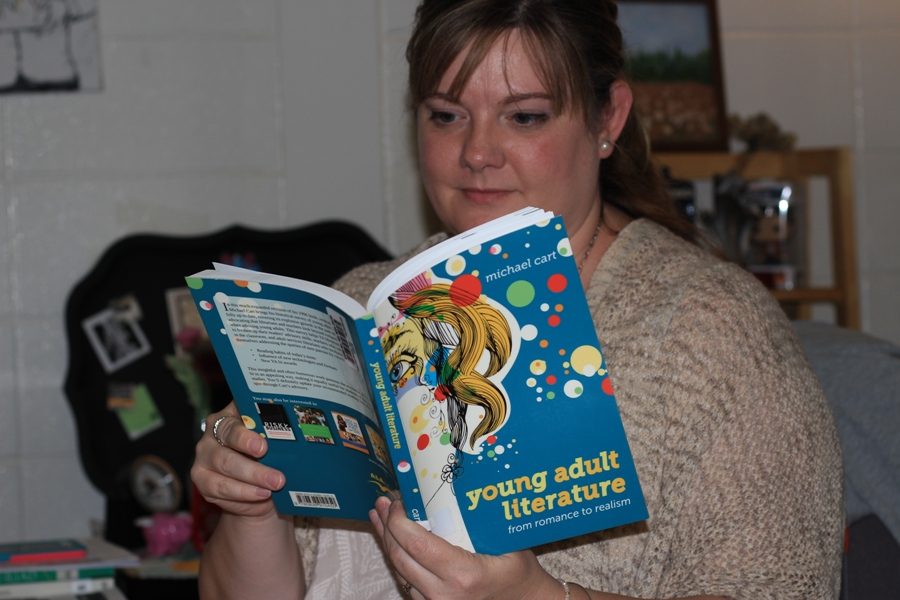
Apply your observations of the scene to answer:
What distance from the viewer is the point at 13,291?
247 centimetres

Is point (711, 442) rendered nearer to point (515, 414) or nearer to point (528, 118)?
point (515, 414)

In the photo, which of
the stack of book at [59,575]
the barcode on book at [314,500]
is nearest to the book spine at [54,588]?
the stack of book at [59,575]

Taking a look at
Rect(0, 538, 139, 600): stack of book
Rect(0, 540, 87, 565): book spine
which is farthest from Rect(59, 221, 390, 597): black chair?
Rect(0, 538, 139, 600): stack of book

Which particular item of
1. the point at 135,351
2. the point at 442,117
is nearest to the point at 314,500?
the point at 442,117

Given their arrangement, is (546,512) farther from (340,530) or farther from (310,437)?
(340,530)

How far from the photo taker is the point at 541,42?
4.37 feet

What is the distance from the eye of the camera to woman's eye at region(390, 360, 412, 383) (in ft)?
3.50

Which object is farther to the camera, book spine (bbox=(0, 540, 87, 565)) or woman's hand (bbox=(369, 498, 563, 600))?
book spine (bbox=(0, 540, 87, 565))

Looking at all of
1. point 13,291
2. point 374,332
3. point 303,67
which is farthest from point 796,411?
point 13,291

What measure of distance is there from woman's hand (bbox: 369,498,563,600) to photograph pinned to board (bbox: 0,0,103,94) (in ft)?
5.64

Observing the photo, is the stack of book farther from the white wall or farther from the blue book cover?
the blue book cover

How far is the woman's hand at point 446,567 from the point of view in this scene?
1.05 metres

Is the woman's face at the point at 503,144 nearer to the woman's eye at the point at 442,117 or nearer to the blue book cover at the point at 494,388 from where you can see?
the woman's eye at the point at 442,117

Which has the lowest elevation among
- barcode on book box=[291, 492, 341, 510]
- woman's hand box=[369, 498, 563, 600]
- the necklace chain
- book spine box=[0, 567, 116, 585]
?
book spine box=[0, 567, 116, 585]
